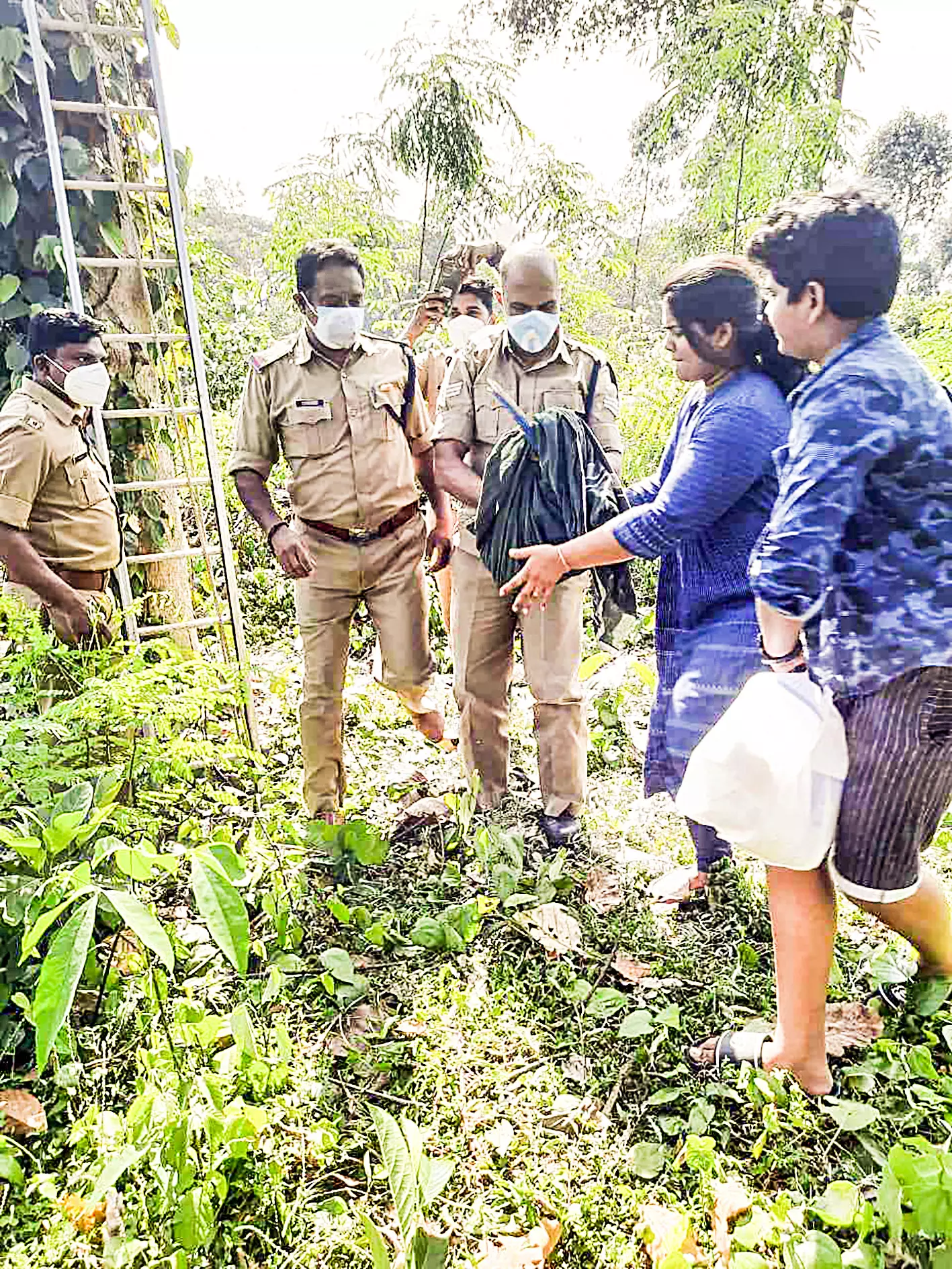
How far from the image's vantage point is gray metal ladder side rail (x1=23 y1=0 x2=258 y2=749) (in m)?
3.32

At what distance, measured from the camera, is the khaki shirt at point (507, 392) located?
117 inches

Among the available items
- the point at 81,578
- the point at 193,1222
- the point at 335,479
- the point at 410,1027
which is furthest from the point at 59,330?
the point at 193,1222

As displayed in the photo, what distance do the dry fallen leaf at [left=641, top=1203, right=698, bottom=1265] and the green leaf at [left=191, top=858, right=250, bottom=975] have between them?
903 millimetres

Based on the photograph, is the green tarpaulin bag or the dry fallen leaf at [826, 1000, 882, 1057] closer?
the dry fallen leaf at [826, 1000, 882, 1057]

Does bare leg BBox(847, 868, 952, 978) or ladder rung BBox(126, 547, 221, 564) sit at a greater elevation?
ladder rung BBox(126, 547, 221, 564)

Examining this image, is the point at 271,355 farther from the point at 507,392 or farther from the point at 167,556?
the point at 167,556

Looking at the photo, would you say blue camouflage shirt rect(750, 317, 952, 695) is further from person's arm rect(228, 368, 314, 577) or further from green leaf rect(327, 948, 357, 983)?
person's arm rect(228, 368, 314, 577)

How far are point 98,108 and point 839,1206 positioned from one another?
3997mm

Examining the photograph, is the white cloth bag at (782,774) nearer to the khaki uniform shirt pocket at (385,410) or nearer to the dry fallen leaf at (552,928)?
the dry fallen leaf at (552,928)

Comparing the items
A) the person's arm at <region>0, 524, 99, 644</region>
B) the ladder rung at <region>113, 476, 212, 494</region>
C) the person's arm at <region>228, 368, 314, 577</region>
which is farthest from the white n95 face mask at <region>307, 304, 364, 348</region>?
the person's arm at <region>0, 524, 99, 644</region>

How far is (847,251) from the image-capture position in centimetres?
173

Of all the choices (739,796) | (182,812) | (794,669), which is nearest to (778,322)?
(794,669)

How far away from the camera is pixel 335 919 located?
2.69m

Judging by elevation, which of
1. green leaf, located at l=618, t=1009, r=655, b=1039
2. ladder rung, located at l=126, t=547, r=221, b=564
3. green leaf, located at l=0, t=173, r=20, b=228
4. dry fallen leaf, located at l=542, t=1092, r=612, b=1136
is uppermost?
green leaf, located at l=0, t=173, r=20, b=228
